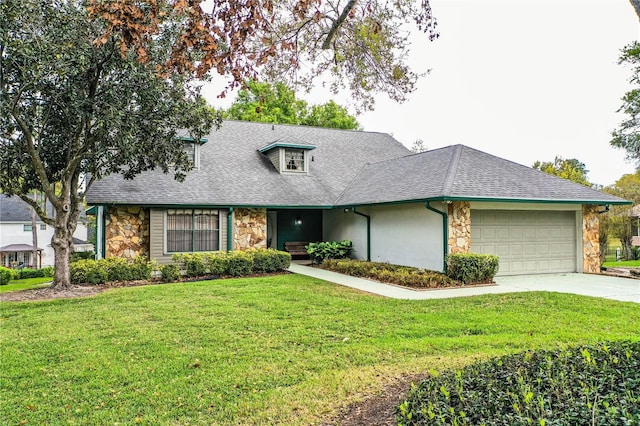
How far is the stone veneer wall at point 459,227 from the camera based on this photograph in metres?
11.6

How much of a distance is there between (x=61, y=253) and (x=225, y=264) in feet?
13.9

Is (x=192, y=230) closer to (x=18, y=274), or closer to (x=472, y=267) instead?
(x=472, y=267)

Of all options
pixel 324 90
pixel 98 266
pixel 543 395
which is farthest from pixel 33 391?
pixel 98 266

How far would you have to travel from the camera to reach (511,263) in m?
12.7

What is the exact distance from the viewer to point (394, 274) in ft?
37.7

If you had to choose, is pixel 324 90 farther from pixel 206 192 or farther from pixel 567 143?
pixel 567 143

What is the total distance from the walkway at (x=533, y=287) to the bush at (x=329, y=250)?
9.84 feet

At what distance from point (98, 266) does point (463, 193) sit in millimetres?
9832

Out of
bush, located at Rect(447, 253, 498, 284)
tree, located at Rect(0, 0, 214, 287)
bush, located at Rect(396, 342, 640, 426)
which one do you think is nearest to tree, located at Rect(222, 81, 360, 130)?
tree, located at Rect(0, 0, 214, 287)

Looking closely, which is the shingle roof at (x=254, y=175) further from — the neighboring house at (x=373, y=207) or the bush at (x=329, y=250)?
the bush at (x=329, y=250)

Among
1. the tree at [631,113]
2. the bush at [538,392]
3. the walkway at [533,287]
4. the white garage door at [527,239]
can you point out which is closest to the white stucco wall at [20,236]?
the walkway at [533,287]

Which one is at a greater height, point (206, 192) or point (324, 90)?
point (324, 90)

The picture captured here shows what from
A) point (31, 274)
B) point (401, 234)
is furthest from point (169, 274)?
point (31, 274)

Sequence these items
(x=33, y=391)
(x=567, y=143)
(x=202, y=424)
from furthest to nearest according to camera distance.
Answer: (x=567, y=143), (x=33, y=391), (x=202, y=424)
